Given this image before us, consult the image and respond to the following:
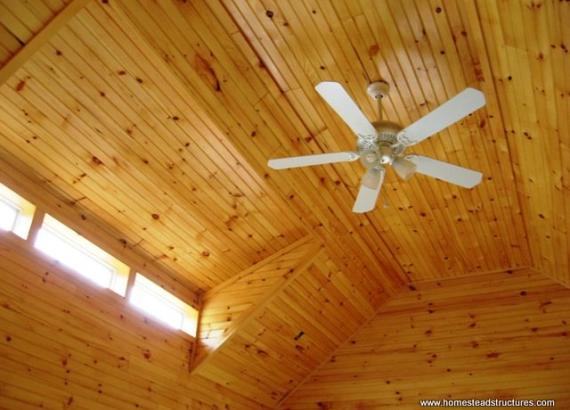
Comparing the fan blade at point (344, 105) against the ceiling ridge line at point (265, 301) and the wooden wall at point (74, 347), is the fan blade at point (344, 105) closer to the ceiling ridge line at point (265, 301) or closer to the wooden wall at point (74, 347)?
the ceiling ridge line at point (265, 301)

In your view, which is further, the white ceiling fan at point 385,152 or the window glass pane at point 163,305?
the window glass pane at point 163,305

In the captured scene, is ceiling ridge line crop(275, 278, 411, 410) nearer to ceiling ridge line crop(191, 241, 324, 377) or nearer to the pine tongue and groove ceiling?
the pine tongue and groove ceiling

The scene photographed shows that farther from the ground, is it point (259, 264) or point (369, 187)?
point (259, 264)

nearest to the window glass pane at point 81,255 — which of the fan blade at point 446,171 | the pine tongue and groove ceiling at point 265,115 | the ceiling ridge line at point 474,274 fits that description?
the pine tongue and groove ceiling at point 265,115

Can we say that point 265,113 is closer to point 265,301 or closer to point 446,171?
point 446,171

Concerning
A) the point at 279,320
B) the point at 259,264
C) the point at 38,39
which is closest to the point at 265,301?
the point at 259,264

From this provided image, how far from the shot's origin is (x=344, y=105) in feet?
7.87

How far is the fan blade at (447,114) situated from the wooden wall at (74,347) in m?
2.46

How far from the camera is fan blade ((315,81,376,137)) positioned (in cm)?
228

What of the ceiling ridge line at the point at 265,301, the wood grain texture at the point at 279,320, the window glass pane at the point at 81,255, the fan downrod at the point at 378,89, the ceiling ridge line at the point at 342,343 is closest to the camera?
the fan downrod at the point at 378,89

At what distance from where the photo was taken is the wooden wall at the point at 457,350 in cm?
484

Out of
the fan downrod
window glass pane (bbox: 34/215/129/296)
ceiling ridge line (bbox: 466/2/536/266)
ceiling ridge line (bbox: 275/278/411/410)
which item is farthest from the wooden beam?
ceiling ridge line (bbox: 275/278/411/410)

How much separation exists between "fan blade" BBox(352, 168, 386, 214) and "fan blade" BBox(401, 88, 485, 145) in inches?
10.9

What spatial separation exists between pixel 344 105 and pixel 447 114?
46cm
